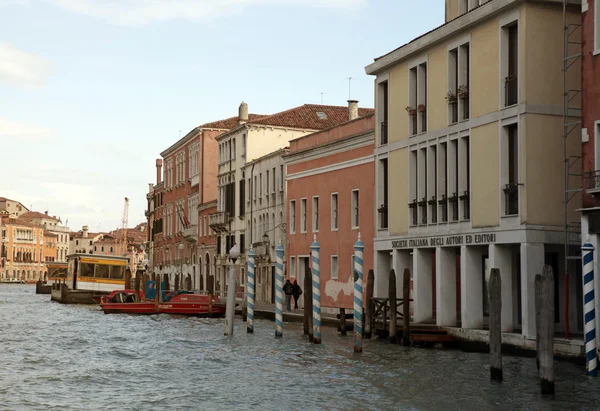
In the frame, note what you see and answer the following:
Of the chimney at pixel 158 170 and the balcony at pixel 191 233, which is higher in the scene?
the chimney at pixel 158 170

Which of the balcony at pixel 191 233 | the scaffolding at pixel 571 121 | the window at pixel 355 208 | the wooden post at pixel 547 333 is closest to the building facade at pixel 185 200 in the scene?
the balcony at pixel 191 233

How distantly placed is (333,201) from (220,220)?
73.7 ft

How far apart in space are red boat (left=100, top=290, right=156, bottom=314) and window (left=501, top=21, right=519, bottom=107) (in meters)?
25.2

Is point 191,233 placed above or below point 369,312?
above

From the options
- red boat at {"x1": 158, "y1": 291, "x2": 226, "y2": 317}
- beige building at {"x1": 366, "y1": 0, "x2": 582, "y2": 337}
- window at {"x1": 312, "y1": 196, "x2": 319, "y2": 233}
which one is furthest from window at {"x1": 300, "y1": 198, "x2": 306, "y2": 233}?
beige building at {"x1": 366, "y1": 0, "x2": 582, "y2": 337}

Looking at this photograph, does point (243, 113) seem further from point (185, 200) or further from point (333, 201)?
point (333, 201)

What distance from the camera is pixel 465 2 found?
32.9 metres

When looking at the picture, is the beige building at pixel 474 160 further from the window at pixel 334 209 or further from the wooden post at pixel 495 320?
the window at pixel 334 209

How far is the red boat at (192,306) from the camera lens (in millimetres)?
46812

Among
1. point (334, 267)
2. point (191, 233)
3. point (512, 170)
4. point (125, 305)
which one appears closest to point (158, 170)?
point (191, 233)

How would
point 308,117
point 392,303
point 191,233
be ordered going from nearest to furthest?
point 392,303 → point 308,117 → point 191,233

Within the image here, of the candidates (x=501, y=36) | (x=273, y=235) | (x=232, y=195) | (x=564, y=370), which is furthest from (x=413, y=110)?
(x=232, y=195)

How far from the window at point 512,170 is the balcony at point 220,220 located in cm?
3686

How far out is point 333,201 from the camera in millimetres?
42938
